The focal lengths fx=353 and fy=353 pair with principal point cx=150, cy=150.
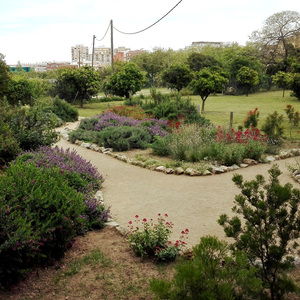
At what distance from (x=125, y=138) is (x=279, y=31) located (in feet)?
132

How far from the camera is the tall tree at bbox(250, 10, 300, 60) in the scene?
1737 inches

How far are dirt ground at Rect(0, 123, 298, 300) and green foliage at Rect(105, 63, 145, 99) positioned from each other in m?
18.6

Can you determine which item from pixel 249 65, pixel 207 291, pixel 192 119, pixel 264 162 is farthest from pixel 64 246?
pixel 249 65

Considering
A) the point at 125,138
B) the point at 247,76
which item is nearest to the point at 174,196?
the point at 125,138

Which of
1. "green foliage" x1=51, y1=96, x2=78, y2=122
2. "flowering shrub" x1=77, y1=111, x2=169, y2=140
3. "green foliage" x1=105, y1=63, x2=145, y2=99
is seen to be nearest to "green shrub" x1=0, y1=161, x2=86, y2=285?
"flowering shrub" x1=77, y1=111, x2=169, y2=140

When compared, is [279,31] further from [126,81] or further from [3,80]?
[3,80]

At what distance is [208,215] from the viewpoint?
591cm

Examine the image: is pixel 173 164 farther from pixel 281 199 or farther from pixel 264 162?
pixel 281 199

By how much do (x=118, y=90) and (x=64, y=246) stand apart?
25.1 m

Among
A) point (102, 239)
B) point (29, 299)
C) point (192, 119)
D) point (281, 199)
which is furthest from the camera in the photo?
point (192, 119)

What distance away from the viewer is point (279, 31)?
45156mm

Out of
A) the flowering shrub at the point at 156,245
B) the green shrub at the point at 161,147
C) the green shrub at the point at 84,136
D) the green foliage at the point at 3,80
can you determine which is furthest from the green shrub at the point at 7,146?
the green foliage at the point at 3,80

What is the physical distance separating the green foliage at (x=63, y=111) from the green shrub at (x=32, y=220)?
14450 mm

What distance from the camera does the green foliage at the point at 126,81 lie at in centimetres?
2792
